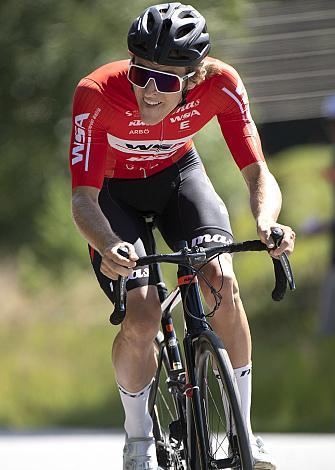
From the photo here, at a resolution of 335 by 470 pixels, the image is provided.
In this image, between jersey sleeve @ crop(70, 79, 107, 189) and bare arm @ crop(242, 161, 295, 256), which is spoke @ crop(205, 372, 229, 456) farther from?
jersey sleeve @ crop(70, 79, 107, 189)

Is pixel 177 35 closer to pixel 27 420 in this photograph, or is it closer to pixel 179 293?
pixel 179 293

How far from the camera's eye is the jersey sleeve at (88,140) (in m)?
4.50

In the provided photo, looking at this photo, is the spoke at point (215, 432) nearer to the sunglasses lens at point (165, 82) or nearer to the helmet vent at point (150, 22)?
the sunglasses lens at point (165, 82)

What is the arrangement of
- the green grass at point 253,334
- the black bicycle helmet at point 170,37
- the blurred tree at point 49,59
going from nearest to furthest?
the black bicycle helmet at point 170,37 < the blurred tree at point 49,59 < the green grass at point 253,334

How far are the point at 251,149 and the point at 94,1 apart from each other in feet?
24.3

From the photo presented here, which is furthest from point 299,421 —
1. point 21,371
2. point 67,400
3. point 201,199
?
point 201,199

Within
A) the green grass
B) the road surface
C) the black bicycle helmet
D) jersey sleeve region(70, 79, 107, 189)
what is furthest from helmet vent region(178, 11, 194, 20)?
the green grass

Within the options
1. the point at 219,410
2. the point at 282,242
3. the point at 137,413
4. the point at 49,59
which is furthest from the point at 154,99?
the point at 49,59

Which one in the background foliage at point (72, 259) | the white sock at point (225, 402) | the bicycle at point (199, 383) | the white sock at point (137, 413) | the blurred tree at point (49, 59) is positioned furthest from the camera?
the background foliage at point (72, 259)

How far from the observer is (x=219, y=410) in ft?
14.2

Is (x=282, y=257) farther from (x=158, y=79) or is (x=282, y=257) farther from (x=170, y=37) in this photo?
(x=170, y=37)

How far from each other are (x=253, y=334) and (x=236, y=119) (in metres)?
10.9

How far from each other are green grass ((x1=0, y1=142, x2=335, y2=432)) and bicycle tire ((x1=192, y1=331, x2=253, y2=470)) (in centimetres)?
724

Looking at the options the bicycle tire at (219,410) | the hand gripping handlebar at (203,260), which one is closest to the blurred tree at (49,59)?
the hand gripping handlebar at (203,260)
